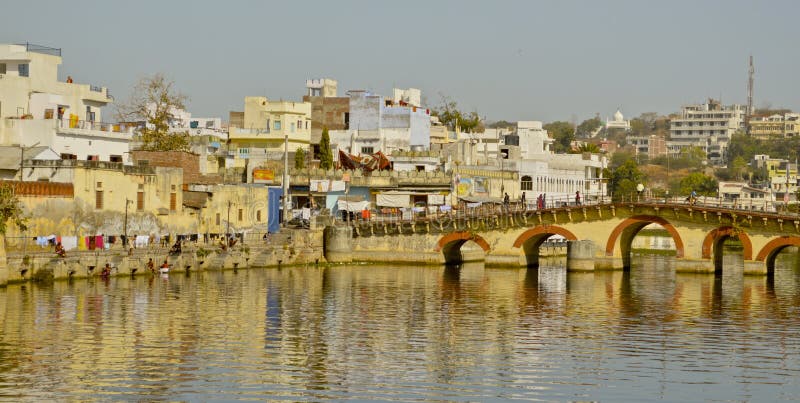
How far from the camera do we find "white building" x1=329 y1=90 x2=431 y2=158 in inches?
4419

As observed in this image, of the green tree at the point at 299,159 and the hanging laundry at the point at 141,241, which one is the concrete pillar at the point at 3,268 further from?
the green tree at the point at 299,159

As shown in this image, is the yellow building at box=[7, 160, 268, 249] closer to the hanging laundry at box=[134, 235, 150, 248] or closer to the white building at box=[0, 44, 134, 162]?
the hanging laundry at box=[134, 235, 150, 248]

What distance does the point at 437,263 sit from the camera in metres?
88.2

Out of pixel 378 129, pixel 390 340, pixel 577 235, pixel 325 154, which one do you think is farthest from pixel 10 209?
pixel 378 129

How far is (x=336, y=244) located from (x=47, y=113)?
19.3m

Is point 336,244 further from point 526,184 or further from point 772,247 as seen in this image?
point 526,184

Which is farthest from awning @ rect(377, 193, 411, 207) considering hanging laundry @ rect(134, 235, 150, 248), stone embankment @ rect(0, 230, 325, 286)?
hanging laundry @ rect(134, 235, 150, 248)

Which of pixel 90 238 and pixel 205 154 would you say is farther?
pixel 205 154

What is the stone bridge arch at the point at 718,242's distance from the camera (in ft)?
265

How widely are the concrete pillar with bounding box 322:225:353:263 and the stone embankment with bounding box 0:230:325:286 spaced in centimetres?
50

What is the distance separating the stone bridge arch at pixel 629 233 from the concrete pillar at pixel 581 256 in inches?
50.2

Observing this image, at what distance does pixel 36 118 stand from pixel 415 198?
97.3ft

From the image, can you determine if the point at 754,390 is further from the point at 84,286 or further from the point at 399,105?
the point at 399,105

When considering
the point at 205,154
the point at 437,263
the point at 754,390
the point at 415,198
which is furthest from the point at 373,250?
the point at 754,390
